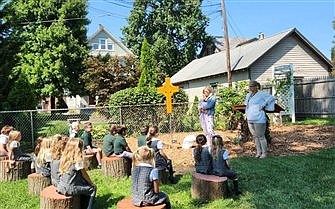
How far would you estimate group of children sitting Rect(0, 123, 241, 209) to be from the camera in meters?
5.64

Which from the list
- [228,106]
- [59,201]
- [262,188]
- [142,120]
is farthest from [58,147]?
[142,120]

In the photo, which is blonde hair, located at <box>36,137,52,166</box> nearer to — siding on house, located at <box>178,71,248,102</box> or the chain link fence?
the chain link fence

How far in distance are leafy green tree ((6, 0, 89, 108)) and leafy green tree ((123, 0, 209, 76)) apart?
A: 49.4 ft

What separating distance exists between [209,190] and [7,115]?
10680 mm

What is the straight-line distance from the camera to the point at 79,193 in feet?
20.6

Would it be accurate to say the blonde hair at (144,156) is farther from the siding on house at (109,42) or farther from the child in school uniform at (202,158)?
the siding on house at (109,42)

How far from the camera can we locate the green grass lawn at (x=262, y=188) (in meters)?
6.48

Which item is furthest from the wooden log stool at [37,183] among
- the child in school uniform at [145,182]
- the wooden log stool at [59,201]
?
the child in school uniform at [145,182]

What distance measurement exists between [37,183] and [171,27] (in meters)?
43.1

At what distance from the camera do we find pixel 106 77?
31.8 m

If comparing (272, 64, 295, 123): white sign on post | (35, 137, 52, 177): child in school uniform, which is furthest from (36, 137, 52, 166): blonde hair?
(272, 64, 295, 123): white sign on post

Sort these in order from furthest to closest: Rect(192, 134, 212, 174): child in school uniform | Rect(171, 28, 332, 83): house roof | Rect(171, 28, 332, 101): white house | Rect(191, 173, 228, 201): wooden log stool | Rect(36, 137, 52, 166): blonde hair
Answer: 1. Rect(171, 28, 332, 83): house roof
2. Rect(171, 28, 332, 101): white house
3. Rect(36, 137, 52, 166): blonde hair
4. Rect(192, 134, 212, 174): child in school uniform
5. Rect(191, 173, 228, 201): wooden log stool

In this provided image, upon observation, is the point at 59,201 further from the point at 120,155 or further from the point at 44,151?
the point at 120,155

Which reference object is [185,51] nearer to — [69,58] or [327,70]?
[69,58]
